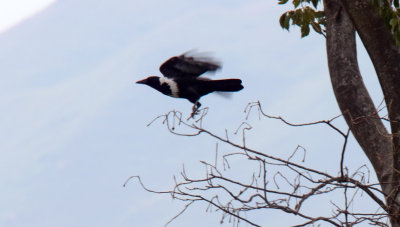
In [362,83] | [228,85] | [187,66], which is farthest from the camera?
[228,85]

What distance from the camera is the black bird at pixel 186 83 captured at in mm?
7164

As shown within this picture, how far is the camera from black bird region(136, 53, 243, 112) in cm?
716

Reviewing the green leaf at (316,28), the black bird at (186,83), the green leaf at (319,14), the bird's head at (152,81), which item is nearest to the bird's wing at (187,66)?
the black bird at (186,83)

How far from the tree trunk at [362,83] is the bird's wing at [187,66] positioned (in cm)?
116

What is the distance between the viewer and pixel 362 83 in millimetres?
6309

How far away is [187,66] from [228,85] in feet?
1.60

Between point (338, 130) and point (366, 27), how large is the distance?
0.99 meters

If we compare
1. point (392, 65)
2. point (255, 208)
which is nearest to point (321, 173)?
point (255, 208)

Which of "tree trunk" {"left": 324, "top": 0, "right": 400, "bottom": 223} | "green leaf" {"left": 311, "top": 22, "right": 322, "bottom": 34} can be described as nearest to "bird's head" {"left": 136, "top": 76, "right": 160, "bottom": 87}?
"green leaf" {"left": 311, "top": 22, "right": 322, "bottom": 34}

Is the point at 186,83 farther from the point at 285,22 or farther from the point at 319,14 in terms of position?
the point at 319,14

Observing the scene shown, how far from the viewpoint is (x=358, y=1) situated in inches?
193

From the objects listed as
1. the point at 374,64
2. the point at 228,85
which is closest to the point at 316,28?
the point at 228,85

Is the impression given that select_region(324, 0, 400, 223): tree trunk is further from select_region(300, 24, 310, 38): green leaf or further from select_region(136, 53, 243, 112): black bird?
select_region(136, 53, 243, 112): black bird

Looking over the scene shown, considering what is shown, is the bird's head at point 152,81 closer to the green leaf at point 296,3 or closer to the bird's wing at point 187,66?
the bird's wing at point 187,66
